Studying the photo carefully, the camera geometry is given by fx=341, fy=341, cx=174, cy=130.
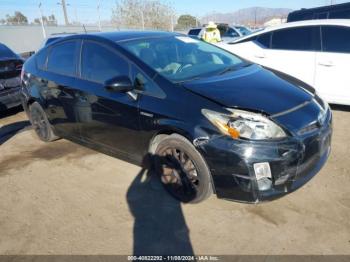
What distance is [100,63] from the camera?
385 cm

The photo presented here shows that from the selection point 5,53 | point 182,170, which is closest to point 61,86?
point 182,170

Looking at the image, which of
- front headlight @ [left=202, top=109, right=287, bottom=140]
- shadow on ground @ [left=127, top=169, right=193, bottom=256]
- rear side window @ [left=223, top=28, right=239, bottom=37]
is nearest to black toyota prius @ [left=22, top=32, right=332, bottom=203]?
front headlight @ [left=202, top=109, right=287, bottom=140]

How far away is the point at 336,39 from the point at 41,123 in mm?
4917

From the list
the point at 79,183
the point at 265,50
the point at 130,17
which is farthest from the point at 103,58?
the point at 130,17

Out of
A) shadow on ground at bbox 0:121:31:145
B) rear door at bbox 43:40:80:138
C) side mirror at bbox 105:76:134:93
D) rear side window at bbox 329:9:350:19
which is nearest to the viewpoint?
side mirror at bbox 105:76:134:93

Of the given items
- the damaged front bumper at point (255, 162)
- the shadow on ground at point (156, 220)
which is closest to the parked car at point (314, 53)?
the damaged front bumper at point (255, 162)

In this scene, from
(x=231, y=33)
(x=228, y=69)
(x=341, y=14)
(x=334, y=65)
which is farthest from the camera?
(x=231, y=33)

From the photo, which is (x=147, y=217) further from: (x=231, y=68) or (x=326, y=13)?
(x=326, y=13)

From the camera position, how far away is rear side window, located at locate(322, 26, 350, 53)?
5.53 metres

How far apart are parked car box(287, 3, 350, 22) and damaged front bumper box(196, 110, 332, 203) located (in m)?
6.99

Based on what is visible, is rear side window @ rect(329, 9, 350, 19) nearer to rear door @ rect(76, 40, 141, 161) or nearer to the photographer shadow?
rear door @ rect(76, 40, 141, 161)

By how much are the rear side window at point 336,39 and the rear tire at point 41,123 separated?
4616 millimetres

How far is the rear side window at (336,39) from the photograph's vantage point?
553 centimetres

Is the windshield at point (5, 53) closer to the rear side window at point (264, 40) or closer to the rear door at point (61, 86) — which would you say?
the rear door at point (61, 86)
